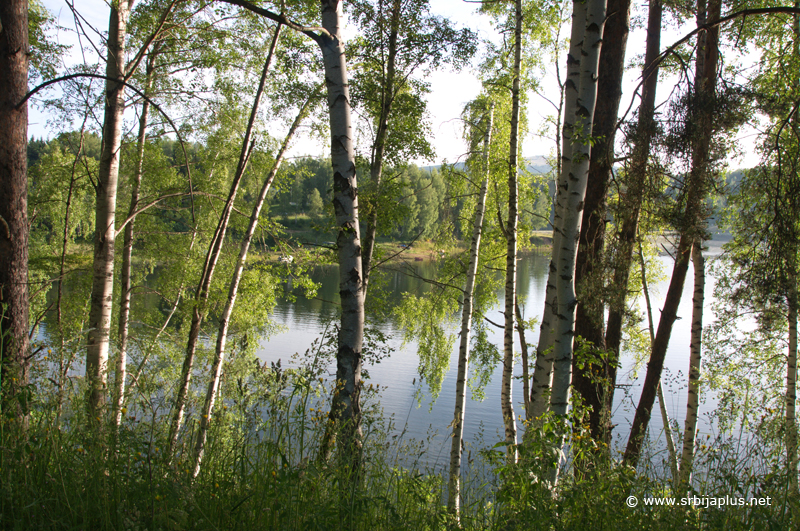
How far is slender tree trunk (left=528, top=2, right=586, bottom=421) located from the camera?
3131 millimetres

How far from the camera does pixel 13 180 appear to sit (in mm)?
3092

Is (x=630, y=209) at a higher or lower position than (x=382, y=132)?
lower

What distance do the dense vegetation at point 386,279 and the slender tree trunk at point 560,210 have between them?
20 millimetres

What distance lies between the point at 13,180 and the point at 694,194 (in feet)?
18.6

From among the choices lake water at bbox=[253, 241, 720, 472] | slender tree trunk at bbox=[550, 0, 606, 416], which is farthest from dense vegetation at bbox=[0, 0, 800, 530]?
lake water at bbox=[253, 241, 720, 472]

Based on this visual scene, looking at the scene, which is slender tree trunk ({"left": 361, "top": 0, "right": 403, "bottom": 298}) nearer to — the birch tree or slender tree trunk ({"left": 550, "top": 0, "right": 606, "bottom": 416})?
the birch tree

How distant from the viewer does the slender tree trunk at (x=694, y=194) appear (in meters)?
4.71

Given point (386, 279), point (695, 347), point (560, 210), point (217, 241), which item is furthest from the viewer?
point (386, 279)

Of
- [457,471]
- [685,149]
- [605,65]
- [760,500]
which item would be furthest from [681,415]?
[760,500]

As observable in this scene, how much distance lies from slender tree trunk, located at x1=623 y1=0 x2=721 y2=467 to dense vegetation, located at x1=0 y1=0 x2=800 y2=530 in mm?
32

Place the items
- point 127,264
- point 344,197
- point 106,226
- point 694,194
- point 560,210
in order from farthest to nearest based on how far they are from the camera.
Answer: point 127,264
point 106,226
point 694,194
point 344,197
point 560,210

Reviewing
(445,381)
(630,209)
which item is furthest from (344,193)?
(445,381)

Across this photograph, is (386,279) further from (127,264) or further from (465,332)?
(127,264)

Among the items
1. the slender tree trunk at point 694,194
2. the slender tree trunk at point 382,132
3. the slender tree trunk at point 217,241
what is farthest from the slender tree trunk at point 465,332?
the slender tree trunk at point 217,241
